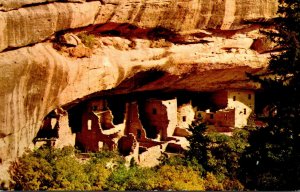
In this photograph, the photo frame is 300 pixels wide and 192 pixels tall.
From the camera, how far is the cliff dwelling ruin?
1245 cm

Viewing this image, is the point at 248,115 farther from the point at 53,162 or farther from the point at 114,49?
the point at 53,162

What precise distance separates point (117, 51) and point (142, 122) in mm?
3338

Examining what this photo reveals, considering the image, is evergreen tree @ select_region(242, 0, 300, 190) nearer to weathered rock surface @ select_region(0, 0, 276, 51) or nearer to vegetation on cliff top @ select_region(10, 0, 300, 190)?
vegetation on cliff top @ select_region(10, 0, 300, 190)

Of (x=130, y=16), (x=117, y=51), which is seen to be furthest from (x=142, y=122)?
(x=130, y=16)

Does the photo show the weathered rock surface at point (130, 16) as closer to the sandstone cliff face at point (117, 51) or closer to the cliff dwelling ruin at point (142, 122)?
the sandstone cliff face at point (117, 51)

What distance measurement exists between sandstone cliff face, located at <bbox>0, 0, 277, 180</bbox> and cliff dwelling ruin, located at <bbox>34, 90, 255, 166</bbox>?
55cm

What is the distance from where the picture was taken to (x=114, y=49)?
458 inches

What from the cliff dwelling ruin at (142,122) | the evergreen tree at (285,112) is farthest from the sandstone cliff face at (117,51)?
the evergreen tree at (285,112)

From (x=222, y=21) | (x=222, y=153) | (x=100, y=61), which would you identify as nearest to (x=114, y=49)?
(x=100, y=61)

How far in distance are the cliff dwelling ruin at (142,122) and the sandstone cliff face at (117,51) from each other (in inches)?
21.6

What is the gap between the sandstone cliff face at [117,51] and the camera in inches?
366

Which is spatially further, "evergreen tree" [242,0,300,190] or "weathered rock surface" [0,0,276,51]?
"weathered rock surface" [0,0,276,51]

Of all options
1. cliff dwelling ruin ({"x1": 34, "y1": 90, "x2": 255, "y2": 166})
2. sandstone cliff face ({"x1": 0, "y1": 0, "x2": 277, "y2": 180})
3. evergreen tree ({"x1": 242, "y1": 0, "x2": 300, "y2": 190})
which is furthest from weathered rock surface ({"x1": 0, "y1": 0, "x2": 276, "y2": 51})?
evergreen tree ({"x1": 242, "y1": 0, "x2": 300, "y2": 190})

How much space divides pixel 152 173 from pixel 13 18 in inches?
183
